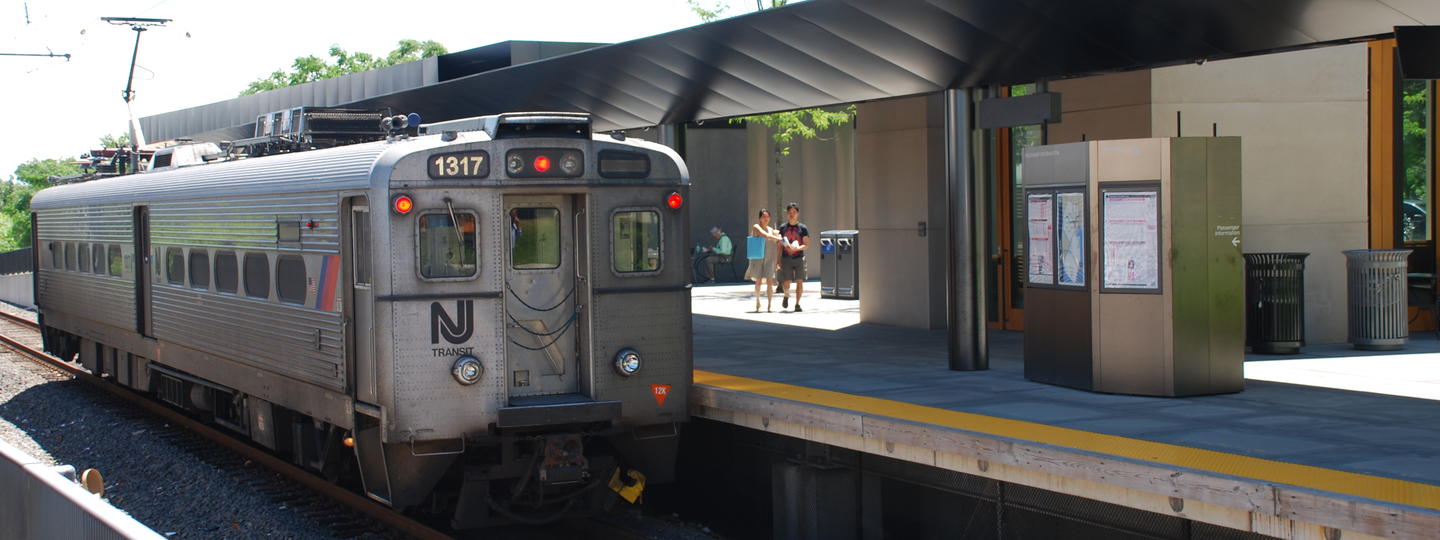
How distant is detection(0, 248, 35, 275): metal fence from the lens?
35.1 metres

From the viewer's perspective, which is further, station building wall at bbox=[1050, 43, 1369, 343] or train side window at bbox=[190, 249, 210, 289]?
station building wall at bbox=[1050, 43, 1369, 343]

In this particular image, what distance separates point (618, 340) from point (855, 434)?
1862mm

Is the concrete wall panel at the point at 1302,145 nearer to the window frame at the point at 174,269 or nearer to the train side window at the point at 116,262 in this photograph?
the window frame at the point at 174,269

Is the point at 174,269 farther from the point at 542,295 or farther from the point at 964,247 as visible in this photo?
the point at 964,247

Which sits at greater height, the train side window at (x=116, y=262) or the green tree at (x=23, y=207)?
the green tree at (x=23, y=207)

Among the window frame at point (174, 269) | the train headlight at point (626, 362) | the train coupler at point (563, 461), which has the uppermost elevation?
the window frame at point (174, 269)

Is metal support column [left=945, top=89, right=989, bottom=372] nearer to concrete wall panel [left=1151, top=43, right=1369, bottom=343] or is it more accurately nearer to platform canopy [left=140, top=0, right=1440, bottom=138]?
platform canopy [left=140, top=0, right=1440, bottom=138]

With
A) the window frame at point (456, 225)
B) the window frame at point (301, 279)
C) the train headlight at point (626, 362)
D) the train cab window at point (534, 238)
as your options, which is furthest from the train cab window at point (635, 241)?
the window frame at point (301, 279)

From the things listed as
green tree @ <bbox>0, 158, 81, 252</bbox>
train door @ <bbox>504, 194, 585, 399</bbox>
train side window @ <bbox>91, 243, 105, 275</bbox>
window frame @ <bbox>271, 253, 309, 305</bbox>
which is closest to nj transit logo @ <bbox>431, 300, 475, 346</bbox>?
train door @ <bbox>504, 194, 585, 399</bbox>

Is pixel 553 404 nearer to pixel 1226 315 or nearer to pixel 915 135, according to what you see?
pixel 1226 315

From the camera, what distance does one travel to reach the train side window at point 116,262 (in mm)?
15453

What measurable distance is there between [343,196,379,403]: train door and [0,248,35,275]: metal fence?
28821 millimetres

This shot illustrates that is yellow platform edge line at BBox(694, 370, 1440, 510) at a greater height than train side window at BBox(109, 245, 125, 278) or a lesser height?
lesser

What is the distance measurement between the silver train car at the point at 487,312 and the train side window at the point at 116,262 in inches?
204
